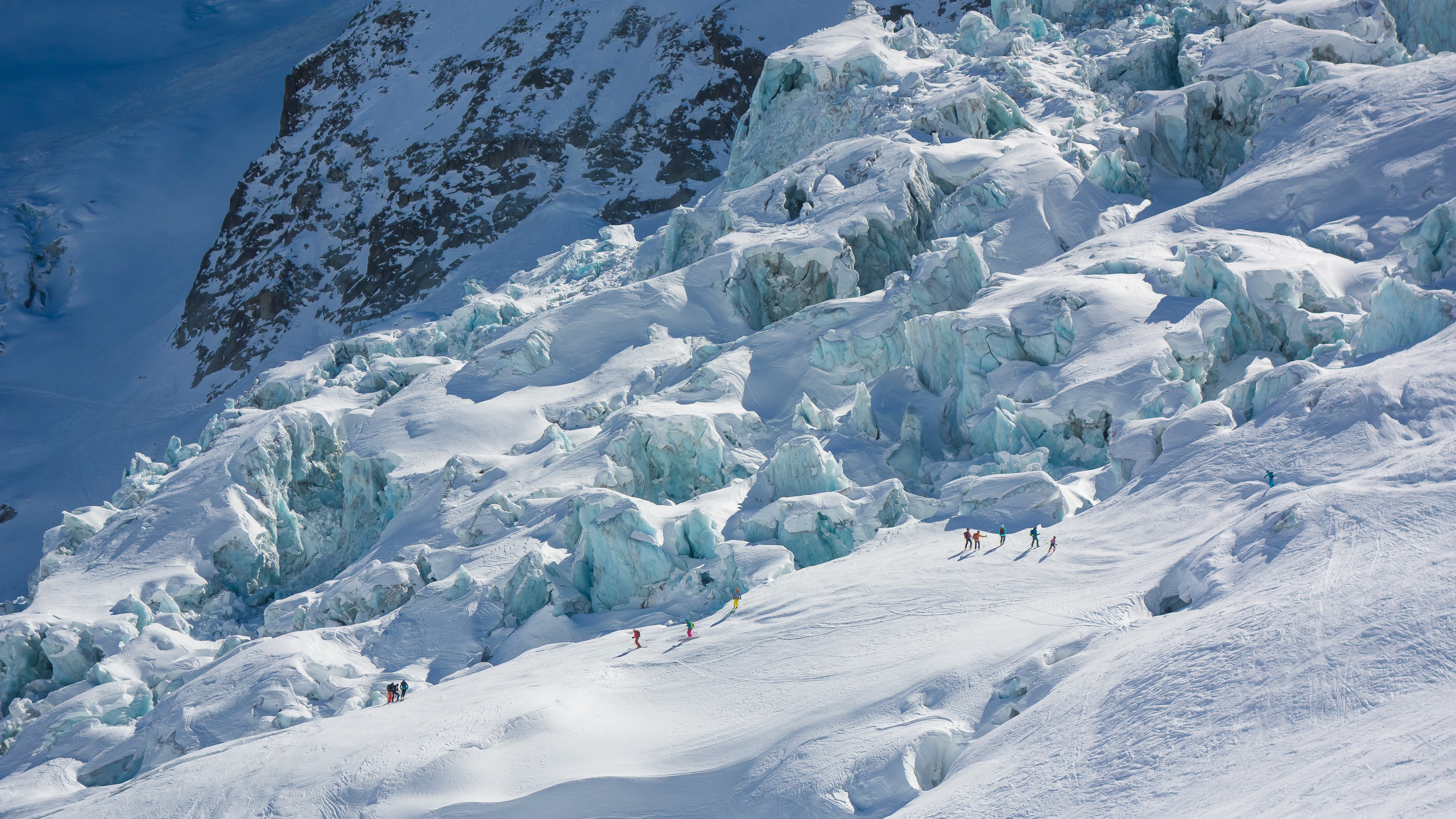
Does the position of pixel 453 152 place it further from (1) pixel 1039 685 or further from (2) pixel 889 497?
(1) pixel 1039 685

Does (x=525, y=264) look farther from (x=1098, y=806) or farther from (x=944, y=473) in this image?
(x=1098, y=806)

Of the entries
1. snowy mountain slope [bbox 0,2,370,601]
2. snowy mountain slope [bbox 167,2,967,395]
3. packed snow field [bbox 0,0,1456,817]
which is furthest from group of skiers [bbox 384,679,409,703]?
snowy mountain slope [bbox 167,2,967,395]

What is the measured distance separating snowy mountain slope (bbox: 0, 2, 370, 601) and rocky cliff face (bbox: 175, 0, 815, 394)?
14.7ft

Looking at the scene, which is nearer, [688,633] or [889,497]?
[688,633]

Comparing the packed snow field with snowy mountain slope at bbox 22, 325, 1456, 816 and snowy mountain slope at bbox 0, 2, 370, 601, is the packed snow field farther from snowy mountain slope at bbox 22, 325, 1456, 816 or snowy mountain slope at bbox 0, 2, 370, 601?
snowy mountain slope at bbox 0, 2, 370, 601

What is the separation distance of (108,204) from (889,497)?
Answer: 77.4m

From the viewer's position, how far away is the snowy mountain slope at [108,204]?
205 feet

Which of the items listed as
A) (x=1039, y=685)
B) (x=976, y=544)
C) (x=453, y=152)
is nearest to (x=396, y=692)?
(x=976, y=544)

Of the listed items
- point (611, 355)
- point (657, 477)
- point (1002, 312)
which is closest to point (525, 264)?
point (611, 355)

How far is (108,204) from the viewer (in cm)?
8212

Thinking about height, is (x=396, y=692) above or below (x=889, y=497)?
below

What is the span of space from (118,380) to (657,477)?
165 feet

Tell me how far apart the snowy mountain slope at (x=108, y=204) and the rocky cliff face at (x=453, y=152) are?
4481mm

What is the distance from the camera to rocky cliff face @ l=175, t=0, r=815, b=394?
224ft
